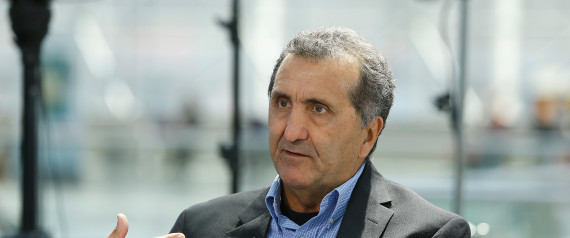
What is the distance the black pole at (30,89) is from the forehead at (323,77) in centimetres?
145

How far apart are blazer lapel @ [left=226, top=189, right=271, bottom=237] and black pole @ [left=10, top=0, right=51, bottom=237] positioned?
4.36ft

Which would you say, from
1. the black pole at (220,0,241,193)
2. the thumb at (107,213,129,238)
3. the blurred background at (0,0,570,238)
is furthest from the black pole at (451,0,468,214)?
the blurred background at (0,0,570,238)

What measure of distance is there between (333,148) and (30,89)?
Result: 5.19 feet

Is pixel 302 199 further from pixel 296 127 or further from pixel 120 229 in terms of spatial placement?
pixel 120 229

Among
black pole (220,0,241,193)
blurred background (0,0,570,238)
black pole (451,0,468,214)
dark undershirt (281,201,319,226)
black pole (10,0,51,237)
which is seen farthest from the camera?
blurred background (0,0,570,238)

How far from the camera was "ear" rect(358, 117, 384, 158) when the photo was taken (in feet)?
5.77

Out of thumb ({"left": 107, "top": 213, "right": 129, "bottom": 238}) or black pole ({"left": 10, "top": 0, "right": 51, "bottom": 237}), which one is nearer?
thumb ({"left": 107, "top": 213, "right": 129, "bottom": 238})

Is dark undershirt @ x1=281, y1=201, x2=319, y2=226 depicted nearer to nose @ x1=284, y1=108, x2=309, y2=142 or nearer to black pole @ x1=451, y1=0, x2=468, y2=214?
nose @ x1=284, y1=108, x2=309, y2=142

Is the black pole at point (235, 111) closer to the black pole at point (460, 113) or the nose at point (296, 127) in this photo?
the black pole at point (460, 113)

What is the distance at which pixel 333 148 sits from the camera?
5.51 ft

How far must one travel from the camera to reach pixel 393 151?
885 centimetres

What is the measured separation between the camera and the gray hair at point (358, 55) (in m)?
1.67

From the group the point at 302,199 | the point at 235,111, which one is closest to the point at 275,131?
the point at 302,199

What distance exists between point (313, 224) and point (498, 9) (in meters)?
10.9
